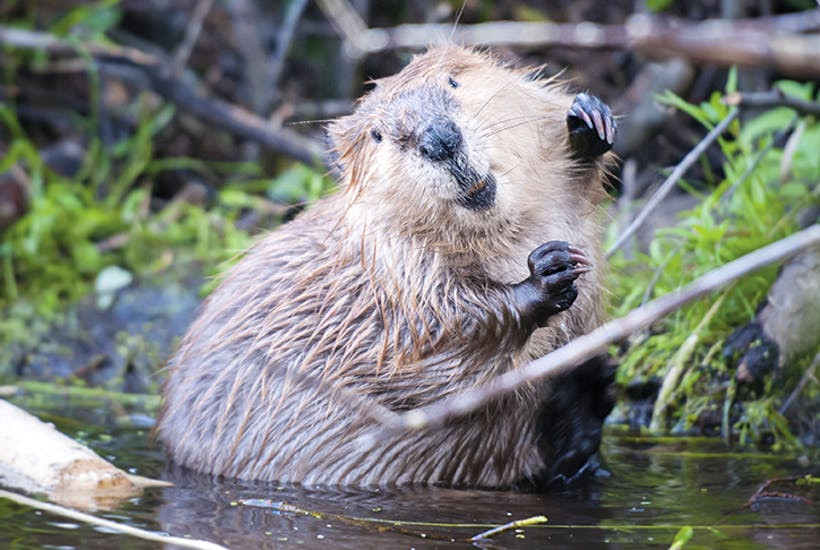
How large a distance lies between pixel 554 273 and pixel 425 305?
1.11ft

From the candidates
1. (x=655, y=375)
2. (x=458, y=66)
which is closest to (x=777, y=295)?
(x=655, y=375)

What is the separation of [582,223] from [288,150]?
2453 millimetres

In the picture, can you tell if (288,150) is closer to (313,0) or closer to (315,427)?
(313,0)

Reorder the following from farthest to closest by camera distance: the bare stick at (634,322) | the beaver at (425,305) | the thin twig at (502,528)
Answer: the beaver at (425,305) < the thin twig at (502,528) < the bare stick at (634,322)

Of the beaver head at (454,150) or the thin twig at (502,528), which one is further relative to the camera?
the beaver head at (454,150)

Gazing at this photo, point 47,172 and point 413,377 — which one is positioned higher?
point 47,172

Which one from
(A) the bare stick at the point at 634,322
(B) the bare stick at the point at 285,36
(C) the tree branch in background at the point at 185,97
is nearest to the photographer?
(A) the bare stick at the point at 634,322

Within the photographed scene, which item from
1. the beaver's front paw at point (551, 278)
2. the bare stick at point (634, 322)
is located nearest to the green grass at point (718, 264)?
the beaver's front paw at point (551, 278)

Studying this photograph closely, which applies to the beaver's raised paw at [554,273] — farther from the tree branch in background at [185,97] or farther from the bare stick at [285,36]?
the bare stick at [285,36]

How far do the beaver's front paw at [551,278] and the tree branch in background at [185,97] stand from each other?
2700 mm

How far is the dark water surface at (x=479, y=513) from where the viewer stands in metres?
2.04

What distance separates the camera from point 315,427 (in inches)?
105

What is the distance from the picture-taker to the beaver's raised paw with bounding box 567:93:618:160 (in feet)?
8.88

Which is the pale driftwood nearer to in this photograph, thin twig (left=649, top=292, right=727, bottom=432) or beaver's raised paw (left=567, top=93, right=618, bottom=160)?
beaver's raised paw (left=567, top=93, right=618, bottom=160)
